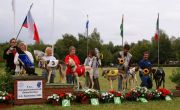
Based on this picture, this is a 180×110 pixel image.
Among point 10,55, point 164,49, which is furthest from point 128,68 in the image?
point 164,49

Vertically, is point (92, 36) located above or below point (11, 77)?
above

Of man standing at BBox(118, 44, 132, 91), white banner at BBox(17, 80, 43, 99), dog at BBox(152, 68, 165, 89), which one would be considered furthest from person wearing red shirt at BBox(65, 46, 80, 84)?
dog at BBox(152, 68, 165, 89)

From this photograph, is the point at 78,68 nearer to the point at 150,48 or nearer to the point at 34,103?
the point at 34,103

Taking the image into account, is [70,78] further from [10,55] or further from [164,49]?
[164,49]

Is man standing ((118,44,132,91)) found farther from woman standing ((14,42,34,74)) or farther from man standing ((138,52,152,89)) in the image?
woman standing ((14,42,34,74))

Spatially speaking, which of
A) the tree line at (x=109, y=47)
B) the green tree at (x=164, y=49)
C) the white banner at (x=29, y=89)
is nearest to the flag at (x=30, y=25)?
the white banner at (x=29, y=89)

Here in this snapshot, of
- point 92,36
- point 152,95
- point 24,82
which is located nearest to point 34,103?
point 24,82

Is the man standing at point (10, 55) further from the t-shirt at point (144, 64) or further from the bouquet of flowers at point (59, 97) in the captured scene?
the t-shirt at point (144, 64)

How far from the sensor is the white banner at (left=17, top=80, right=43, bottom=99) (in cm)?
1270

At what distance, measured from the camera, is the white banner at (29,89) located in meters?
12.7

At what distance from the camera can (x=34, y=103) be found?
42.5 ft

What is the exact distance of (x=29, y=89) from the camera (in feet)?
42.3

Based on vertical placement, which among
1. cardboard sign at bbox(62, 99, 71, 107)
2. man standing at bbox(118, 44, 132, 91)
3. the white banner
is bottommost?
cardboard sign at bbox(62, 99, 71, 107)

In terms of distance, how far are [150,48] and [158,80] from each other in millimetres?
78580
